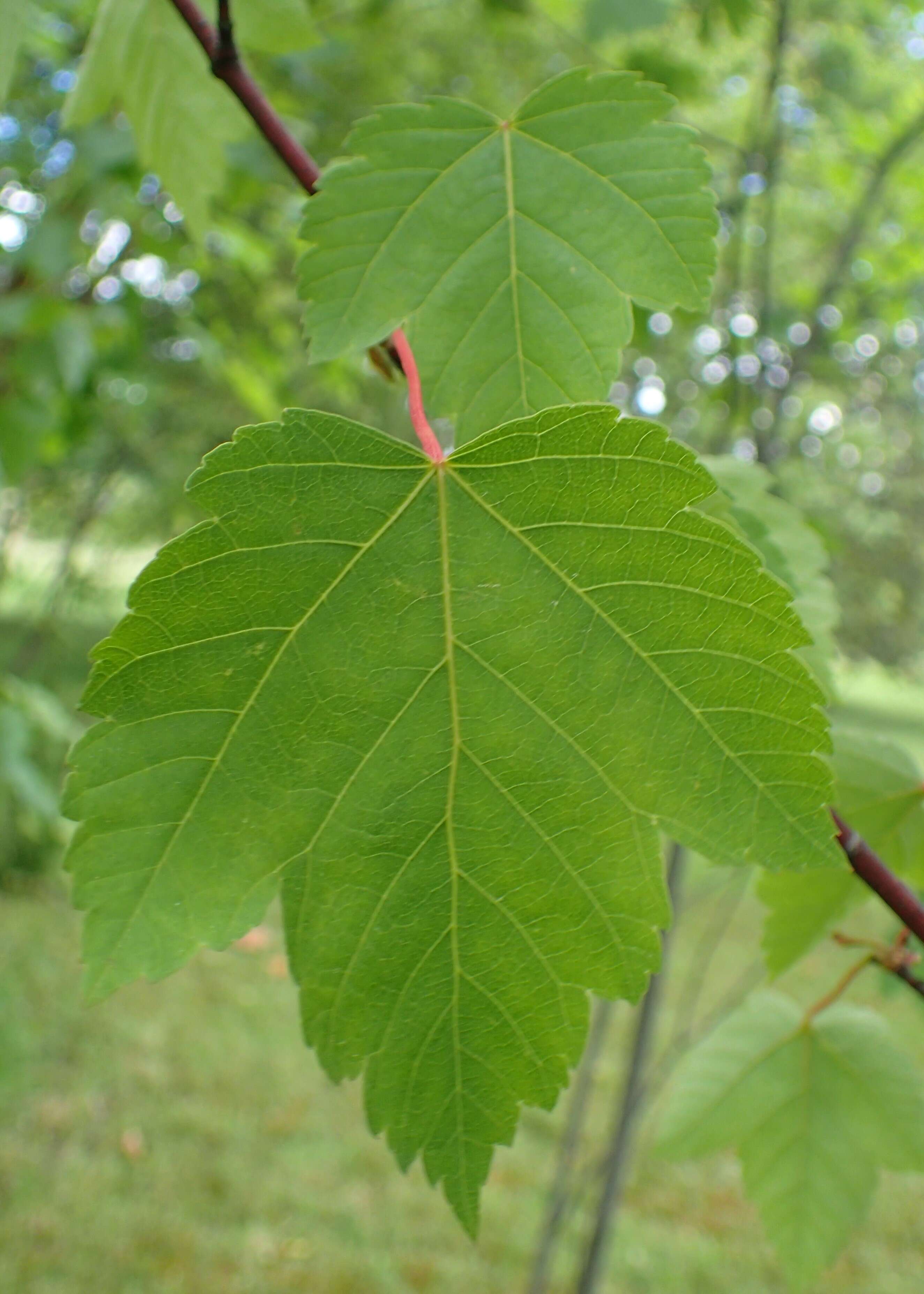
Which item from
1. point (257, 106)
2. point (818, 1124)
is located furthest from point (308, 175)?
point (818, 1124)

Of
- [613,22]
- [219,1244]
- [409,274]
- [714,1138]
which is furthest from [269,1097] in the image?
[409,274]

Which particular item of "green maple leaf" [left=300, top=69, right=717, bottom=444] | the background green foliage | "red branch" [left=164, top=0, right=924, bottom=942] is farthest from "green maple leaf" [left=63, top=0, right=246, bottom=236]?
"green maple leaf" [left=300, top=69, right=717, bottom=444]

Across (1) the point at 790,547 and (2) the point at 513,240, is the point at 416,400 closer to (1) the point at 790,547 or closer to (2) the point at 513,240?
(2) the point at 513,240

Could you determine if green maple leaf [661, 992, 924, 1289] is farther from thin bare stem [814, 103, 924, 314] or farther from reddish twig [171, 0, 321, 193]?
thin bare stem [814, 103, 924, 314]

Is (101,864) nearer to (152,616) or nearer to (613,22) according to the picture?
(152,616)

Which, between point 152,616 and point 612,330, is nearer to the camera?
point 152,616
